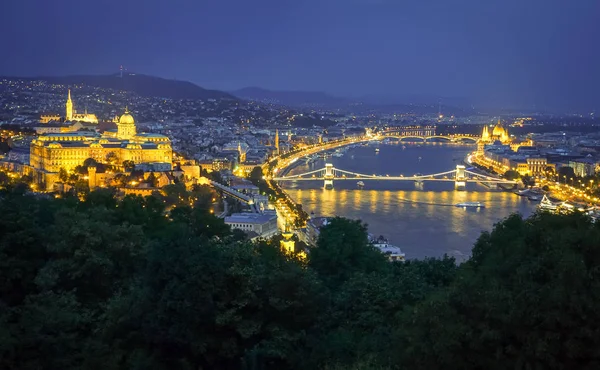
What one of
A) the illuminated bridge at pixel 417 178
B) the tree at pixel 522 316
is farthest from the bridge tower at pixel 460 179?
the tree at pixel 522 316

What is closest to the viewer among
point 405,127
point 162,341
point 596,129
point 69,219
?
point 162,341

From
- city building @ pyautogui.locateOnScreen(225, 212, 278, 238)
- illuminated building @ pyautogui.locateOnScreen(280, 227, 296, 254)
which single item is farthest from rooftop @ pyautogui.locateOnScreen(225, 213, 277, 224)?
illuminated building @ pyautogui.locateOnScreen(280, 227, 296, 254)

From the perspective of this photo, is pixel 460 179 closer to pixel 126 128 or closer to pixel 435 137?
pixel 126 128

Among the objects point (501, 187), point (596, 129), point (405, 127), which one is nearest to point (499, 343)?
point (501, 187)

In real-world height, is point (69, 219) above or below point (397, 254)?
above

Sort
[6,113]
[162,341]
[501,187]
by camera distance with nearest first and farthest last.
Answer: [162,341], [501,187], [6,113]

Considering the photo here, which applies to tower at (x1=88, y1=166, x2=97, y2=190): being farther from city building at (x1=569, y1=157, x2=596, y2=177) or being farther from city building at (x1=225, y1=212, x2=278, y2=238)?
city building at (x1=569, y1=157, x2=596, y2=177)

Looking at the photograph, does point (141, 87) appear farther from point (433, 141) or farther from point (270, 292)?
point (270, 292)
